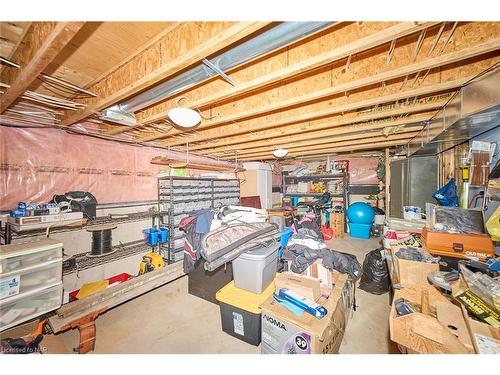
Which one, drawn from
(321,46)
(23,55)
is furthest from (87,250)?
(321,46)

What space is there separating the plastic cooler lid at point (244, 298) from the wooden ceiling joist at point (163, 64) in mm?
2185

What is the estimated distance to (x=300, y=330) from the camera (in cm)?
149

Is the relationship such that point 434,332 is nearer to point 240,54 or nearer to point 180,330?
point 240,54

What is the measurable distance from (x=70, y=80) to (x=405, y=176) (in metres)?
5.40

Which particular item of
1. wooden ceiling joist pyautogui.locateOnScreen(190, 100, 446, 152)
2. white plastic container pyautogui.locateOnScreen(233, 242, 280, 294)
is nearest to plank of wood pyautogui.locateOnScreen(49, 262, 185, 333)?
white plastic container pyautogui.locateOnScreen(233, 242, 280, 294)

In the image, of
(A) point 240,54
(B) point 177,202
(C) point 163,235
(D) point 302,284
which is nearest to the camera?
(A) point 240,54

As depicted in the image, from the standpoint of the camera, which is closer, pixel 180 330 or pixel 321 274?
pixel 321 274

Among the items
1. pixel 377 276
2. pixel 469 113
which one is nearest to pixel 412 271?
pixel 377 276

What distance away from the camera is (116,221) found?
340 centimetres

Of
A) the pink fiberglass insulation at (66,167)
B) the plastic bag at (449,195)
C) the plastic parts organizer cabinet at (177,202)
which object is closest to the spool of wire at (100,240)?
the pink fiberglass insulation at (66,167)

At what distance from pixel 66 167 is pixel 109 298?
6.90 feet

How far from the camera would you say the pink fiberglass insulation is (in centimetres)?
250

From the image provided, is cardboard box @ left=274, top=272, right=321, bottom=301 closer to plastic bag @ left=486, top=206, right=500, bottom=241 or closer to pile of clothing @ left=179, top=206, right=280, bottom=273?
pile of clothing @ left=179, top=206, right=280, bottom=273

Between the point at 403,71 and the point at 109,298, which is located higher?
the point at 403,71
